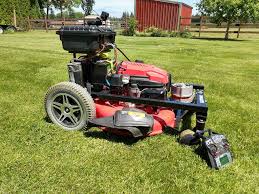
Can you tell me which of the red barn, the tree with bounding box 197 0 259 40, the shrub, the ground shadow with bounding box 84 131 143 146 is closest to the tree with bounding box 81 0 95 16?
the ground shadow with bounding box 84 131 143 146

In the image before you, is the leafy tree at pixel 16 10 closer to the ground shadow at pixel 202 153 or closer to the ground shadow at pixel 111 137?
the ground shadow at pixel 111 137

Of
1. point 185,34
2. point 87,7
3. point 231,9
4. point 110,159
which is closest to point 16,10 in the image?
point 185,34

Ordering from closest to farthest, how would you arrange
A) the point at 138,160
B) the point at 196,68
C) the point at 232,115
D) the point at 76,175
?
the point at 76,175 < the point at 138,160 < the point at 232,115 < the point at 196,68

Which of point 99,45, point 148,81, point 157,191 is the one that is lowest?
point 157,191

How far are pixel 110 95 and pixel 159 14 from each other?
33.6 m

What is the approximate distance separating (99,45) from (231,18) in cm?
2799

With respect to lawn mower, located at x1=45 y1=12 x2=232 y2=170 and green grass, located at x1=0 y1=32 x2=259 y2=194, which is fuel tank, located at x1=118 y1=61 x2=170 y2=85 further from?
green grass, located at x1=0 y1=32 x2=259 y2=194

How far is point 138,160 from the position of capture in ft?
14.0

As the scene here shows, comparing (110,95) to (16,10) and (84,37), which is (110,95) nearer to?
(84,37)

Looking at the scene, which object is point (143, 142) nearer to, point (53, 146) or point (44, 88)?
point (53, 146)

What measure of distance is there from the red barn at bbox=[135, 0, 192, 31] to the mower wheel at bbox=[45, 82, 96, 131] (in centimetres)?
3295

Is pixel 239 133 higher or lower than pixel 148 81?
lower

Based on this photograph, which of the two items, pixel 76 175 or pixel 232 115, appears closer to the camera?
pixel 76 175

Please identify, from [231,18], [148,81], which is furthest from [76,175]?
[231,18]
